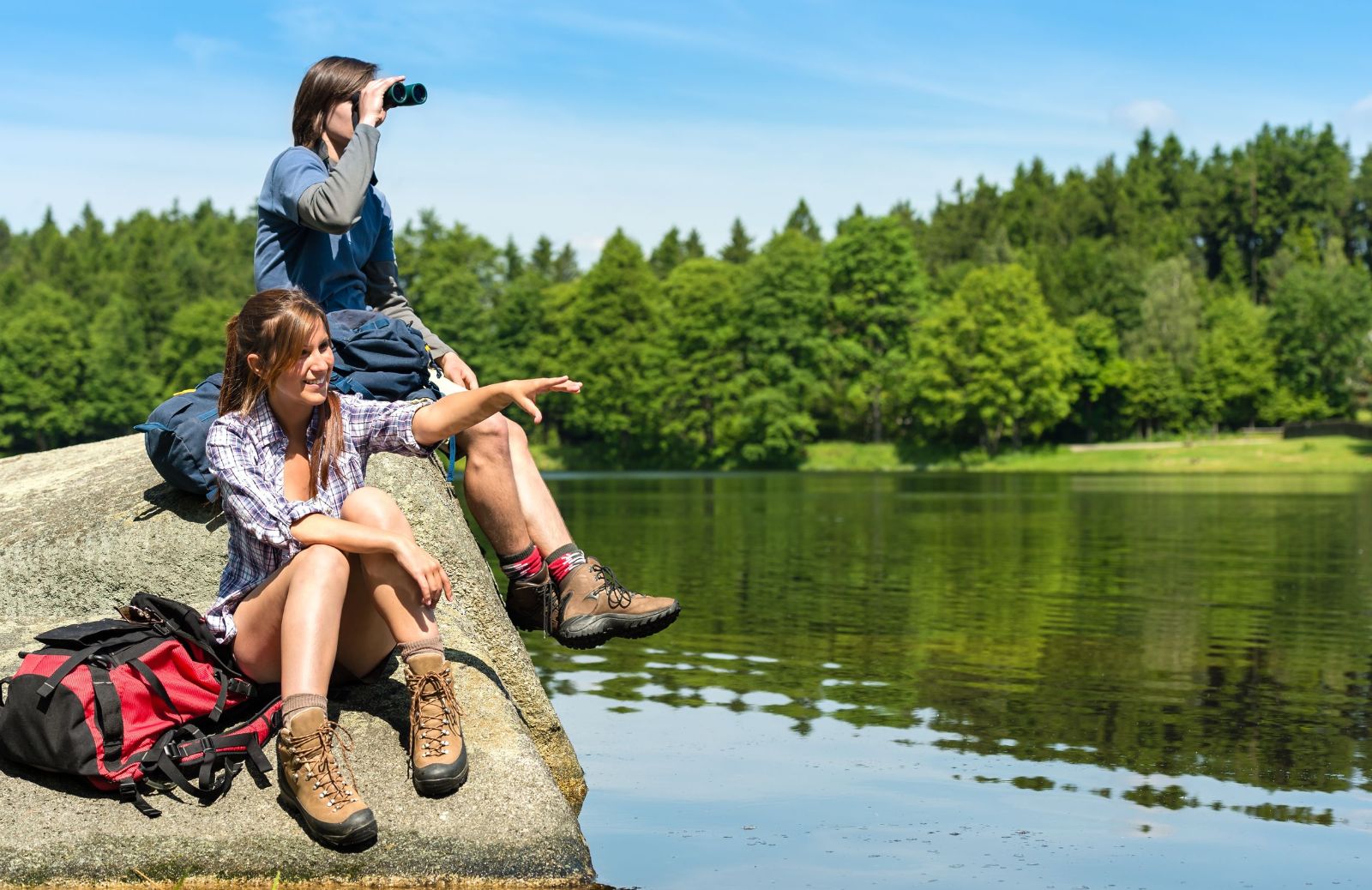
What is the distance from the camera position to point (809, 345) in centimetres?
8125

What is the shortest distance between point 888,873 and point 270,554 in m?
2.53

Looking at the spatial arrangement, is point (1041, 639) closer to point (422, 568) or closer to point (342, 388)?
point (342, 388)

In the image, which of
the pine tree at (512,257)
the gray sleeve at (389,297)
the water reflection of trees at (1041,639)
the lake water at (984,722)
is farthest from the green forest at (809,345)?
the gray sleeve at (389,297)

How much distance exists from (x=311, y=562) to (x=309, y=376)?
2.17ft

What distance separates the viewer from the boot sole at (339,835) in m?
4.86

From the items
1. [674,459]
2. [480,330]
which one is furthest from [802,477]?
[480,330]

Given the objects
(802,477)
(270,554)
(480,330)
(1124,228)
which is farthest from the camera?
(1124,228)

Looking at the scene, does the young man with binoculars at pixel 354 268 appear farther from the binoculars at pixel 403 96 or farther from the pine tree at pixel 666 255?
the pine tree at pixel 666 255

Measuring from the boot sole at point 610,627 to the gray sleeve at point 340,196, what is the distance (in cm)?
187

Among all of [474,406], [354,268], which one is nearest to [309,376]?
[474,406]

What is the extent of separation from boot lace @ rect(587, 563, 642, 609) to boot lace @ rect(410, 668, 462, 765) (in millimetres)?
1118

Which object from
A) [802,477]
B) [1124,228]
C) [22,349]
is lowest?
[802,477]

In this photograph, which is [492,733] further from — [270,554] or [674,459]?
[674,459]

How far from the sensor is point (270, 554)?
16.8ft
